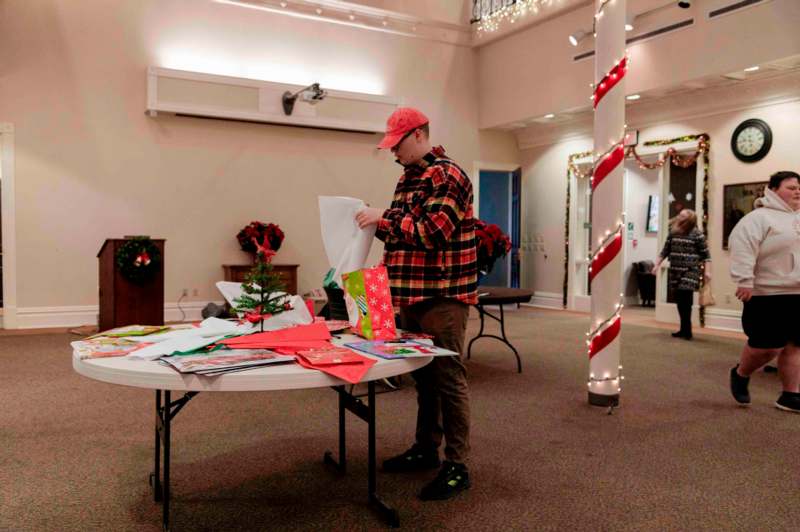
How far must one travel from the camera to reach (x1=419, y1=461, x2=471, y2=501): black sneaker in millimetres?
2410

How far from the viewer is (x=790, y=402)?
3.77 meters

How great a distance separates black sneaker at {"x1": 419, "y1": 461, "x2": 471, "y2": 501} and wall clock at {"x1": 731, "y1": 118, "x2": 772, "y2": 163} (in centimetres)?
611

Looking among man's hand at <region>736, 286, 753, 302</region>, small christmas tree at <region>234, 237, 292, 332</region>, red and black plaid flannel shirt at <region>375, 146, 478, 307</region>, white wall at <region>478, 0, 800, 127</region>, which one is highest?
white wall at <region>478, 0, 800, 127</region>

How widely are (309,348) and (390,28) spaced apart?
26.2 ft

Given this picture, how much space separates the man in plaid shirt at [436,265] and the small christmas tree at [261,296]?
0.39 m

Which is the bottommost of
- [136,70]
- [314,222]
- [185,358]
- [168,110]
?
[185,358]

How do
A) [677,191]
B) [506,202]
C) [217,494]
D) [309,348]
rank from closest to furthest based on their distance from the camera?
1. [309,348]
2. [217,494]
3. [677,191]
4. [506,202]

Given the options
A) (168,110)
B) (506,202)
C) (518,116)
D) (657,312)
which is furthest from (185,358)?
(506,202)

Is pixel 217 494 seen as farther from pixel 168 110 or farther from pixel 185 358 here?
pixel 168 110

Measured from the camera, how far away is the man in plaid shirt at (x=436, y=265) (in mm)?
2334

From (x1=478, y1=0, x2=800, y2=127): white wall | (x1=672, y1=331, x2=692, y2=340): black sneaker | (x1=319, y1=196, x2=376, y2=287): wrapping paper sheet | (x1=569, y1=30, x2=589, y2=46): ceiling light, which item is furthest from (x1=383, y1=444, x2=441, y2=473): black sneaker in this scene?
(x1=569, y1=30, x2=589, y2=46): ceiling light

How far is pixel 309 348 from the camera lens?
192cm

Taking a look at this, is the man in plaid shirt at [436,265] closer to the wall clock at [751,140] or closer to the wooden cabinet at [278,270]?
the wooden cabinet at [278,270]

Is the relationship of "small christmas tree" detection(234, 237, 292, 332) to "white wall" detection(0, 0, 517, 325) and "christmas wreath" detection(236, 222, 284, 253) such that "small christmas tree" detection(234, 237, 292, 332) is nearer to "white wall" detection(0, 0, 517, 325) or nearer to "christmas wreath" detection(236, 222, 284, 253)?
"christmas wreath" detection(236, 222, 284, 253)
